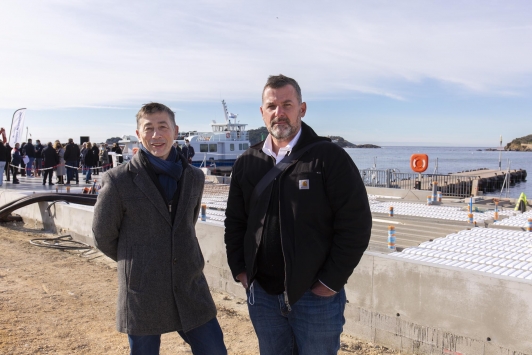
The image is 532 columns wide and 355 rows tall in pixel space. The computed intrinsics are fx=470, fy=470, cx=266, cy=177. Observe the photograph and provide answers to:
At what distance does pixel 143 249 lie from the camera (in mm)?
2902

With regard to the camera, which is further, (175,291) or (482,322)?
(482,322)

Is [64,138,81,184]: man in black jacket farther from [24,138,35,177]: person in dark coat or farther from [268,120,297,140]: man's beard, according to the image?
[268,120,297,140]: man's beard

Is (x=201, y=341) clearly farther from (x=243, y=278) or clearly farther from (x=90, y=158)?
(x=90, y=158)

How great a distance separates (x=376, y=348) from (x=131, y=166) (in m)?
3.34

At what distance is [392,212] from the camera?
33.8ft

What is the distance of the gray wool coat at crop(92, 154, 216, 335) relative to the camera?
9.45ft

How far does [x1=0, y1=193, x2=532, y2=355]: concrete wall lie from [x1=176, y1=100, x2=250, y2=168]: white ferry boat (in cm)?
2858

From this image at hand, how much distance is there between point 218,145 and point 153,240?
33.5 metres

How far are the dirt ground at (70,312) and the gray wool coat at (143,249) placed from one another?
196 cm

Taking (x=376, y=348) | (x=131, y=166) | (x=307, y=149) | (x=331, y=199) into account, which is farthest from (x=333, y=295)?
(x=376, y=348)

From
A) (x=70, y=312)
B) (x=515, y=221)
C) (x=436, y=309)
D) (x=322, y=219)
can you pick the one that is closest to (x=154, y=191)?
(x=322, y=219)

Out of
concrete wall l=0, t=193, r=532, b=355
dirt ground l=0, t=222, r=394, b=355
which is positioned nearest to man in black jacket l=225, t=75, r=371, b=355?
concrete wall l=0, t=193, r=532, b=355

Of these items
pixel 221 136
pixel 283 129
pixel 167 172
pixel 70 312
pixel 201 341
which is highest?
pixel 221 136

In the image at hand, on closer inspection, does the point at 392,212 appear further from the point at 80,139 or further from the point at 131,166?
the point at 80,139
